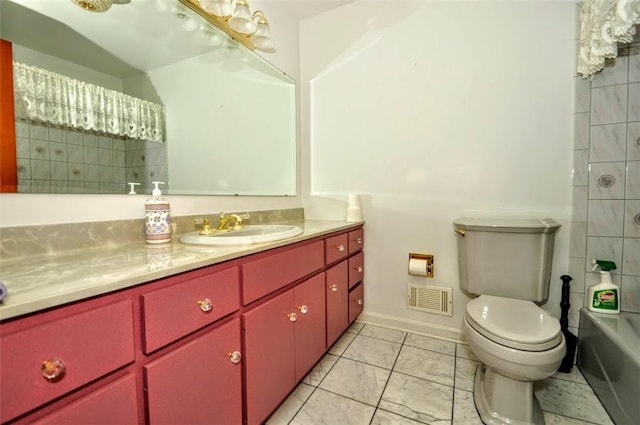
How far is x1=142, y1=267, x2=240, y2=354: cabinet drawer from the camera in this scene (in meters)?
0.68

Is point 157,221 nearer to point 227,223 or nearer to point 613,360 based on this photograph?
point 227,223

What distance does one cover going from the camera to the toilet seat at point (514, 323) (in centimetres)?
106

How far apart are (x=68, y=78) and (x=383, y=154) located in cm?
163

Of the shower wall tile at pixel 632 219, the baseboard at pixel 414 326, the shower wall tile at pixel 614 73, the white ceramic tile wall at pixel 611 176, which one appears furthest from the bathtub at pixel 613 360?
the shower wall tile at pixel 614 73

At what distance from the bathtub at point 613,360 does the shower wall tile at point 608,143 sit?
80 cm

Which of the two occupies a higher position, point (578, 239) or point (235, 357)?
point (578, 239)

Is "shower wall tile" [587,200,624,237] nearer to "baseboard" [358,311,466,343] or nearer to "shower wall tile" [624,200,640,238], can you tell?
"shower wall tile" [624,200,640,238]

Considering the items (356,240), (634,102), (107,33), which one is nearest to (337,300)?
(356,240)

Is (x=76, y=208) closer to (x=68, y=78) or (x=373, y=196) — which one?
(x=68, y=78)

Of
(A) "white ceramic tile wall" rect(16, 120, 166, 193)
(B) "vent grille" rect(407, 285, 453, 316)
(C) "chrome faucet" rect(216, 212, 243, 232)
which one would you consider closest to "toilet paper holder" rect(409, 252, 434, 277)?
(B) "vent grille" rect(407, 285, 453, 316)

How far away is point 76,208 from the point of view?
94 centimetres

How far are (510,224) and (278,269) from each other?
1.20 m

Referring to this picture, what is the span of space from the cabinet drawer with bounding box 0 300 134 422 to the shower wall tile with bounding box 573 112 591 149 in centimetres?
208

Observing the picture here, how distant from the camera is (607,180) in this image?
1448 millimetres
